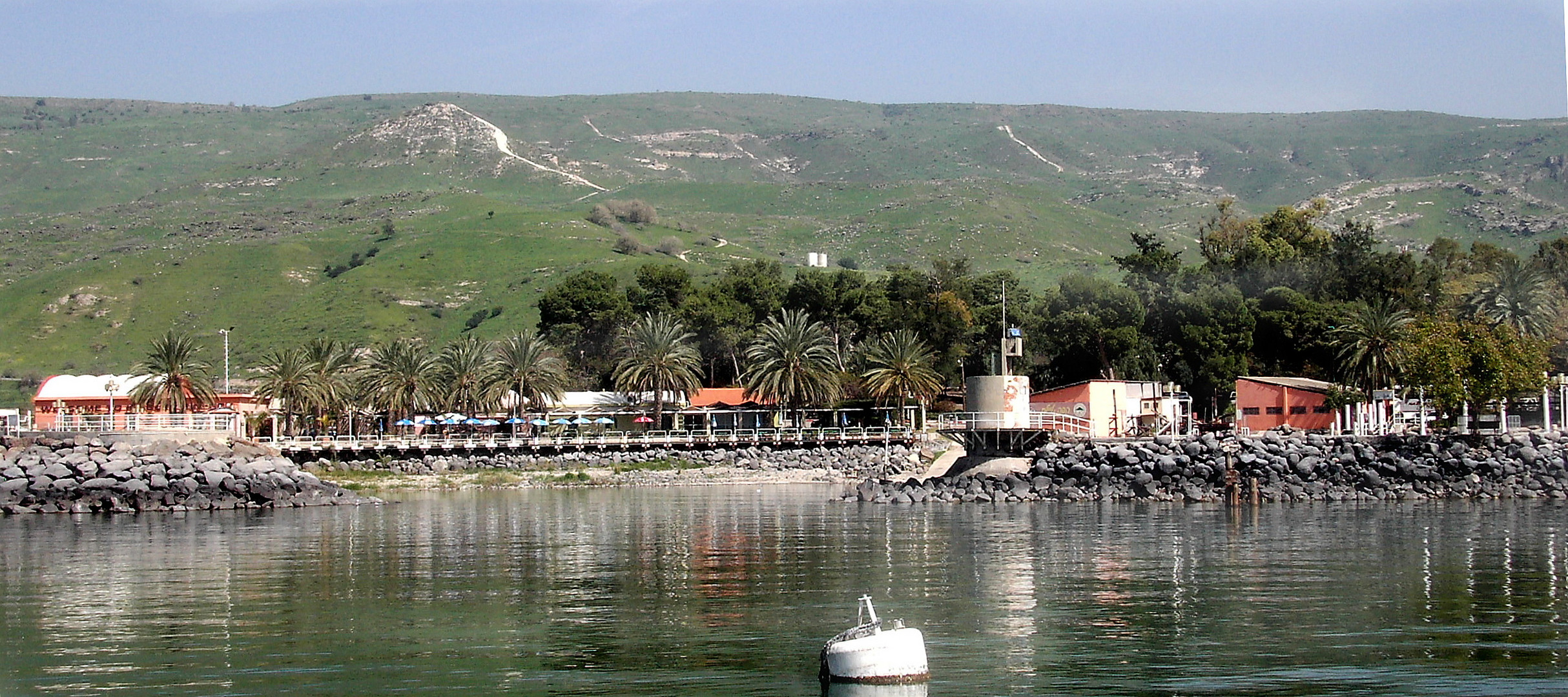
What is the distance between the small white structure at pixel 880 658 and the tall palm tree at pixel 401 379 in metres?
64.1

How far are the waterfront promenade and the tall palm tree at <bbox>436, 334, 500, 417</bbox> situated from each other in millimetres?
1827

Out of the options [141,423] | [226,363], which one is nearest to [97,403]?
[226,363]

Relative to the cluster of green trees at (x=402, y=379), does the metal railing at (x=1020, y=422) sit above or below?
below

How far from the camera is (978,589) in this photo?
90.4 feet

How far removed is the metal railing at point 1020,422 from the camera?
59.5 m

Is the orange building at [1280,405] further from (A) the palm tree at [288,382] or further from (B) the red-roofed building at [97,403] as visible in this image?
(B) the red-roofed building at [97,403]

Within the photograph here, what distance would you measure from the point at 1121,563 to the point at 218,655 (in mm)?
18145

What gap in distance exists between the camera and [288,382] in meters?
73.6

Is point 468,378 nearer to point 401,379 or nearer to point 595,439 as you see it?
point 401,379

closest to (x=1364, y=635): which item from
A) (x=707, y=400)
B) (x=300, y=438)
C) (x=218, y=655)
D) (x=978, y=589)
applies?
(x=978, y=589)

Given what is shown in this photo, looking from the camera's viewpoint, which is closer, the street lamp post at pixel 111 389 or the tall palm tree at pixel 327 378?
the tall palm tree at pixel 327 378

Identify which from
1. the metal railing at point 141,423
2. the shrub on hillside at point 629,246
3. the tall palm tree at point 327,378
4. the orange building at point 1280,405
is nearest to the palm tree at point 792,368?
the tall palm tree at point 327,378

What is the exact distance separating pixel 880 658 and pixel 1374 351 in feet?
181

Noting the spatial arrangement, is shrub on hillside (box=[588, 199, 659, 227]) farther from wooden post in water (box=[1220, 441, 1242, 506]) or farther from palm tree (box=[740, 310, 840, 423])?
wooden post in water (box=[1220, 441, 1242, 506])
